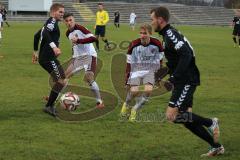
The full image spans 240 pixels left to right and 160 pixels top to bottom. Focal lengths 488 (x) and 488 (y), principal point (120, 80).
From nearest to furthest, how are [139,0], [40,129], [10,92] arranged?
[40,129], [10,92], [139,0]

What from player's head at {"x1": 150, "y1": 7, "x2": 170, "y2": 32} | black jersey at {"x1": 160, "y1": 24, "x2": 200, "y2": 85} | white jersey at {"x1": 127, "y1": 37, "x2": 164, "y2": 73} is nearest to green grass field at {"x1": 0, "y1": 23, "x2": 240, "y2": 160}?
white jersey at {"x1": 127, "y1": 37, "x2": 164, "y2": 73}

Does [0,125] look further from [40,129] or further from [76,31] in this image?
[76,31]

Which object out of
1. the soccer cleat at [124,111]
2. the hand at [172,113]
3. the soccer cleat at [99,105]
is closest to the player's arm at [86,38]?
the soccer cleat at [99,105]

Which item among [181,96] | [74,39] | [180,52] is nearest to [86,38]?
[74,39]

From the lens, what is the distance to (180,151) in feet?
23.6

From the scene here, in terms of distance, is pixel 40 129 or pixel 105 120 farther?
pixel 105 120

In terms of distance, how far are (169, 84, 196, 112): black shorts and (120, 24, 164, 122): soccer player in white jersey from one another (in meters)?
2.84

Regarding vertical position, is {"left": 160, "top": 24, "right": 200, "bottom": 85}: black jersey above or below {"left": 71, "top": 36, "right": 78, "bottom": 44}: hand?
above

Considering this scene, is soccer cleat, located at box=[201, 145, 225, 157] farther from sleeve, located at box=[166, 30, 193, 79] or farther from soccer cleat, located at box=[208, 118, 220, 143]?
sleeve, located at box=[166, 30, 193, 79]

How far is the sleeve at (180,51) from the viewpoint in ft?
20.0

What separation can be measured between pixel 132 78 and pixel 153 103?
1.47 metres

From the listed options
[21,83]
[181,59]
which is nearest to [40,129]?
[181,59]

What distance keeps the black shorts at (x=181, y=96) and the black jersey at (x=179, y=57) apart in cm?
7

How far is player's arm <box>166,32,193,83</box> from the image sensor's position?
240 inches
